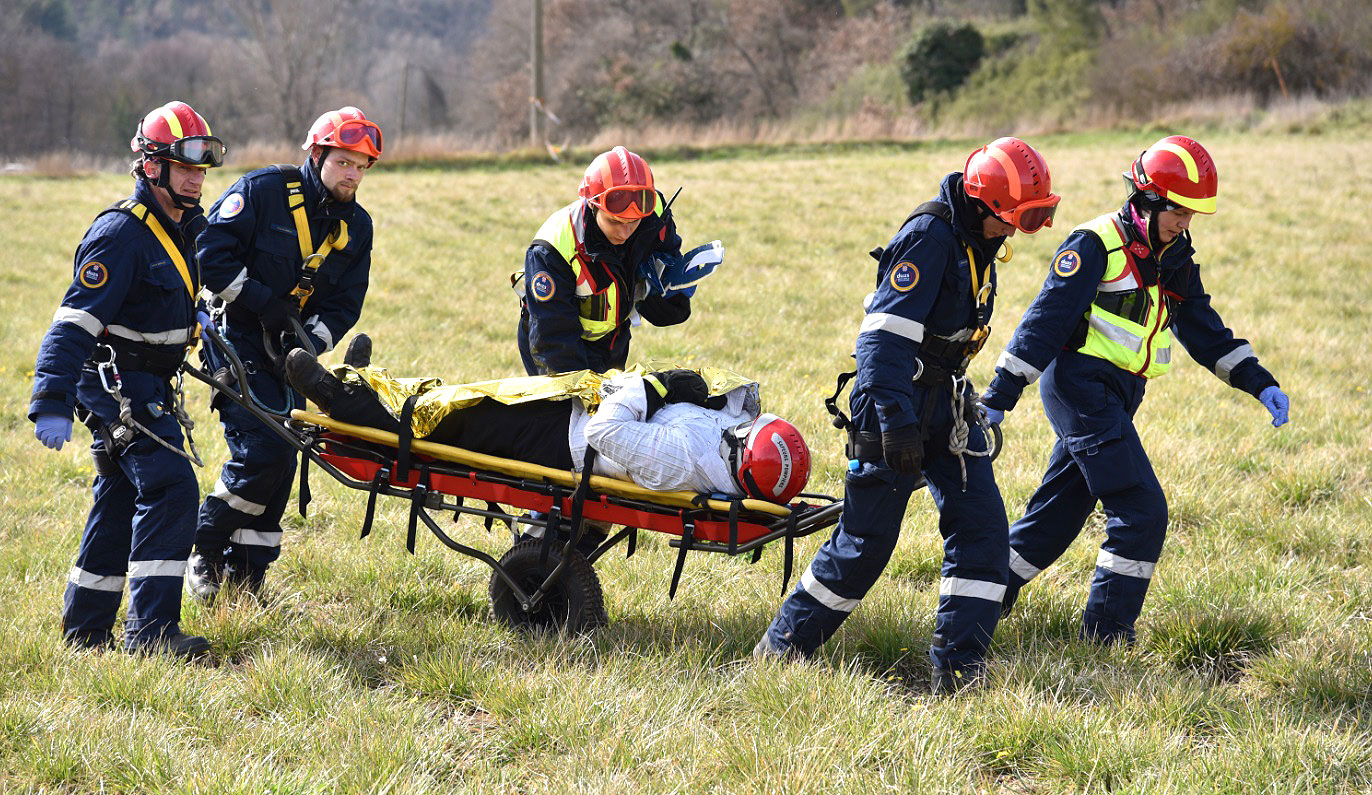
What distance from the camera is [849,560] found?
4.24 meters

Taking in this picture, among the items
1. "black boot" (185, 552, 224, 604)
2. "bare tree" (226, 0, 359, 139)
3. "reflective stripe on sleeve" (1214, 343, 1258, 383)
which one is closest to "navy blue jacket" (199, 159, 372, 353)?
"black boot" (185, 552, 224, 604)

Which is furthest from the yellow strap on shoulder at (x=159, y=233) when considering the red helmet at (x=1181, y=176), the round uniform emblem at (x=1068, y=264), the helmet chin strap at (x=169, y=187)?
the red helmet at (x=1181, y=176)

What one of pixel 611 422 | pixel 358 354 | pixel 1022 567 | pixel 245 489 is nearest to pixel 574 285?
pixel 611 422

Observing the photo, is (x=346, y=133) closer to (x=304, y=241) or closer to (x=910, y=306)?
(x=304, y=241)

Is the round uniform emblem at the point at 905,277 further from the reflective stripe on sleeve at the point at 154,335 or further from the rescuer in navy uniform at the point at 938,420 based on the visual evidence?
the reflective stripe on sleeve at the point at 154,335

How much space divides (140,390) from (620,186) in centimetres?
218

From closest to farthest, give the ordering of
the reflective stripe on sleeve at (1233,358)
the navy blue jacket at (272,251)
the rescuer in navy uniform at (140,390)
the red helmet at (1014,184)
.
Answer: the red helmet at (1014,184) < the rescuer in navy uniform at (140,390) < the reflective stripe on sleeve at (1233,358) < the navy blue jacket at (272,251)

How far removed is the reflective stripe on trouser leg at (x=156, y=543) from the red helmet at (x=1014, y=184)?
342 centimetres

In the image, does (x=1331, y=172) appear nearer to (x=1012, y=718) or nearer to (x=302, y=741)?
(x=1012, y=718)

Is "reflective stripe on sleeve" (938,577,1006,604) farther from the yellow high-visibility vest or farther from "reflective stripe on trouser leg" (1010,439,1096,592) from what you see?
the yellow high-visibility vest

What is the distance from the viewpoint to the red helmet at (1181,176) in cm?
438

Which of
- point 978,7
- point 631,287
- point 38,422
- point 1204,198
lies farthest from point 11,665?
point 978,7

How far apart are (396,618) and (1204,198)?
12.6 feet

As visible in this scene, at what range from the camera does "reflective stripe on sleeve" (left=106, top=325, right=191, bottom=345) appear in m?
4.55
